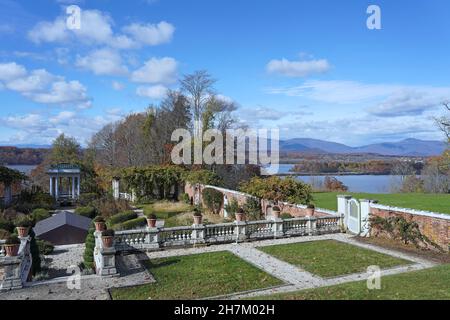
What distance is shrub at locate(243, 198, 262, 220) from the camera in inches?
822

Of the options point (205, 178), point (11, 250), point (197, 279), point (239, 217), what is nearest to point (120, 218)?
point (205, 178)

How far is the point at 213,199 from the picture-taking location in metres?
27.1

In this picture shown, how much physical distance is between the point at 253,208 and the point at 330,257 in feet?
28.0

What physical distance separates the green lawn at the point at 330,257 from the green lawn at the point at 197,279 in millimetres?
1644

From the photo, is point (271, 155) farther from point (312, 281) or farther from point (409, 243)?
point (312, 281)

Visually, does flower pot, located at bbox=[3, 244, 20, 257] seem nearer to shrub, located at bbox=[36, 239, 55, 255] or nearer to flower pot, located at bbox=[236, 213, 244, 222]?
shrub, located at bbox=[36, 239, 55, 255]

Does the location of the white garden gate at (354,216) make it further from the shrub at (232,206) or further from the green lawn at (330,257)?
the shrub at (232,206)

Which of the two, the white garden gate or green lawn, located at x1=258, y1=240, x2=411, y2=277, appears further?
the white garden gate

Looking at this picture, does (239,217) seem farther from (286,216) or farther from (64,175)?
(64,175)

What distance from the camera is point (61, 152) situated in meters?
52.1

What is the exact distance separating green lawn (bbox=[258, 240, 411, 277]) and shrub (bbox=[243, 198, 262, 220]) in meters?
5.50

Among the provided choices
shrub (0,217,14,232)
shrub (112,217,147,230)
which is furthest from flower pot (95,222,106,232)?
shrub (0,217,14,232)
